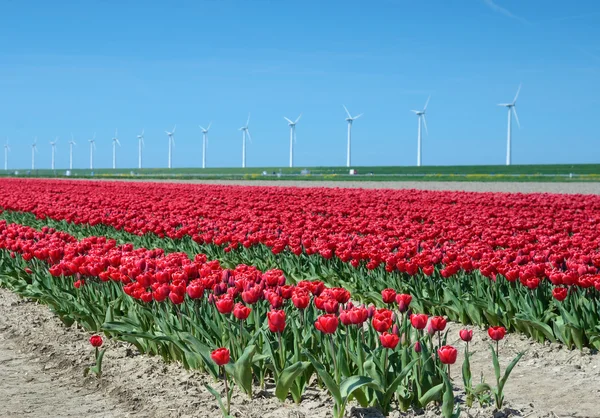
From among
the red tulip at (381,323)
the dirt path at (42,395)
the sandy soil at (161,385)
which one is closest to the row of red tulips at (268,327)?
the red tulip at (381,323)

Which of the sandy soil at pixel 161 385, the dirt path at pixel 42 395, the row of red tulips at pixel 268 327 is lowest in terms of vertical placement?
the dirt path at pixel 42 395

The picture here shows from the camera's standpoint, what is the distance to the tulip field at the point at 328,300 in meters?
5.18

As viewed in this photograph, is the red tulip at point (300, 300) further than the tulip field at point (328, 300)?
Yes

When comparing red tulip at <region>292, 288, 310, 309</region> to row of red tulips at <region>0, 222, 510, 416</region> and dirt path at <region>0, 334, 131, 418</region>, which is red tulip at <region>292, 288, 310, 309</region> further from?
dirt path at <region>0, 334, 131, 418</region>

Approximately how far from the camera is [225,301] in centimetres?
556

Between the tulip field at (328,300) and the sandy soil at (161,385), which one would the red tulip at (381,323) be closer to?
the tulip field at (328,300)

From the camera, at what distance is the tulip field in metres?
5.18

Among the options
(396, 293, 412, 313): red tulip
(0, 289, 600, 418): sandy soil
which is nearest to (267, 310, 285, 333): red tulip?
(0, 289, 600, 418): sandy soil

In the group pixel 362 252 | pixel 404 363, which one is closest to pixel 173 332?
pixel 404 363

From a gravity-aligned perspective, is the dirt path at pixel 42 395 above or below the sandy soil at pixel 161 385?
below

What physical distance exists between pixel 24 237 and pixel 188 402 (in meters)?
7.14

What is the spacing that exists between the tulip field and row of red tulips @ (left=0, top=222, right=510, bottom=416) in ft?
0.05

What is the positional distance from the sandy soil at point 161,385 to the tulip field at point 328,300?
144 mm

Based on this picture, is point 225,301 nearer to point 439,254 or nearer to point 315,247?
point 439,254
